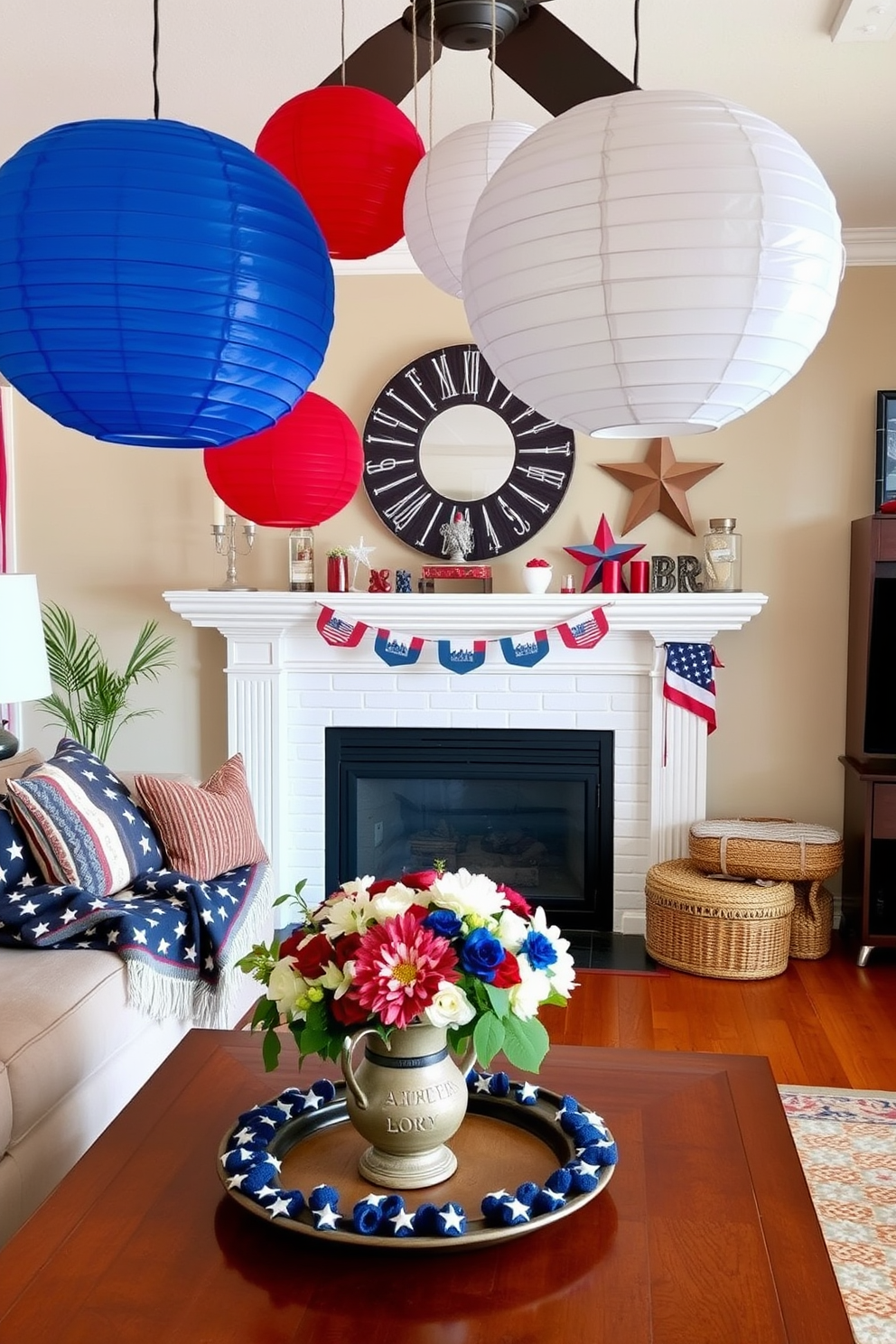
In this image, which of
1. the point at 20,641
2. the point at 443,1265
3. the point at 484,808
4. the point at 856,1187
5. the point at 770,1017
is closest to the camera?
the point at 443,1265

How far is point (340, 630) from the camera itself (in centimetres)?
451

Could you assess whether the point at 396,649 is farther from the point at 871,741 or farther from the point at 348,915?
the point at 348,915

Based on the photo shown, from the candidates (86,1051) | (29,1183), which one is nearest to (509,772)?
(86,1051)

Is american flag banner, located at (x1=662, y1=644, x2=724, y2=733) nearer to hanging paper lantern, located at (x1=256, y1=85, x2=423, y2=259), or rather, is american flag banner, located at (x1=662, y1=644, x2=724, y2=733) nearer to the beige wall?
the beige wall

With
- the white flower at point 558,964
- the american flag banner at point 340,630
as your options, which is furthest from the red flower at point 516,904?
the american flag banner at point 340,630

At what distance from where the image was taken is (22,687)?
3.21 meters

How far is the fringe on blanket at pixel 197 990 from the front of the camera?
112 inches

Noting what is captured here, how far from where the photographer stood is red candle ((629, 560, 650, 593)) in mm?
Result: 4469

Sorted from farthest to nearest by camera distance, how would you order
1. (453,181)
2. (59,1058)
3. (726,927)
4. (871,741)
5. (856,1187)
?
(871,741) < (726,927) < (856,1187) < (59,1058) < (453,181)

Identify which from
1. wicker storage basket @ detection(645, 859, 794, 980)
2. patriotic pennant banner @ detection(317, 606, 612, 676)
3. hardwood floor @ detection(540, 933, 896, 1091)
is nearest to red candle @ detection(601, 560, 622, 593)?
patriotic pennant banner @ detection(317, 606, 612, 676)

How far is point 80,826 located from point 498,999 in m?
1.72

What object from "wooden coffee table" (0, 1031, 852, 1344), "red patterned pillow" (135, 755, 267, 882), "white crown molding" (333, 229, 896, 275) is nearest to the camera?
"wooden coffee table" (0, 1031, 852, 1344)

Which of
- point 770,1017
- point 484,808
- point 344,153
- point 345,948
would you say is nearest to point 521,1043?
point 345,948

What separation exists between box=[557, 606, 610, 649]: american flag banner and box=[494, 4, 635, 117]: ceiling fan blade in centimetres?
274
